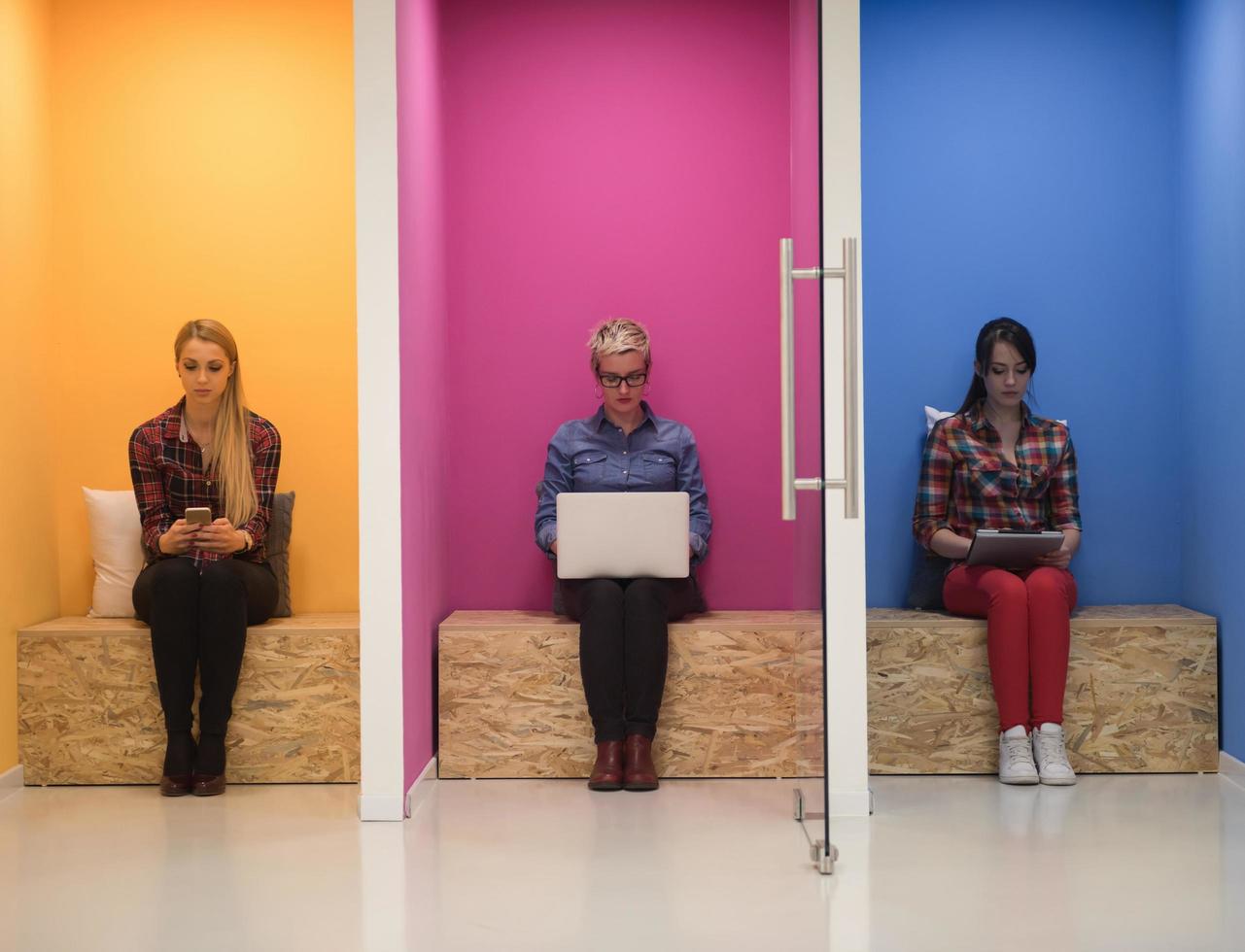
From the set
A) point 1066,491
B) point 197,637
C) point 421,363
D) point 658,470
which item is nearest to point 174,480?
point 197,637

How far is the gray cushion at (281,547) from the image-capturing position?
4.10m

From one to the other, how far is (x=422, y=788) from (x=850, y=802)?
1144 millimetres

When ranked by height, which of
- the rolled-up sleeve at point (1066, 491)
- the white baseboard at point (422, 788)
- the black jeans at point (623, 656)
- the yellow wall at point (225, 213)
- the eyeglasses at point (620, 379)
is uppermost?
the yellow wall at point (225, 213)

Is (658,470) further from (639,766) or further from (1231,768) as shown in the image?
(1231,768)

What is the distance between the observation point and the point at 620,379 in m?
4.05

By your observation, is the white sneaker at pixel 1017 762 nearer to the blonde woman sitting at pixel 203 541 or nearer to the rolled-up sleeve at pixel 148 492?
the blonde woman sitting at pixel 203 541

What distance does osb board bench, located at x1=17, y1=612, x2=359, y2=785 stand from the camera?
381 cm

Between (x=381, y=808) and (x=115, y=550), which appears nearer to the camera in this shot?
(x=381, y=808)

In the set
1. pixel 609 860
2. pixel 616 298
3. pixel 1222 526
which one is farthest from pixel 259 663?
pixel 1222 526

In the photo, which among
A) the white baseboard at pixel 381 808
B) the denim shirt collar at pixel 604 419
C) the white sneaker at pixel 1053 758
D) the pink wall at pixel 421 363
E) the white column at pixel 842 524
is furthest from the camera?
the denim shirt collar at pixel 604 419

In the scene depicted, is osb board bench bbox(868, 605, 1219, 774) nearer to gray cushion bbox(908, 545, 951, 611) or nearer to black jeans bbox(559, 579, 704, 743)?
gray cushion bbox(908, 545, 951, 611)

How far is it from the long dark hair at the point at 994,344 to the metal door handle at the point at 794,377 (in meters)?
Result: 1.26

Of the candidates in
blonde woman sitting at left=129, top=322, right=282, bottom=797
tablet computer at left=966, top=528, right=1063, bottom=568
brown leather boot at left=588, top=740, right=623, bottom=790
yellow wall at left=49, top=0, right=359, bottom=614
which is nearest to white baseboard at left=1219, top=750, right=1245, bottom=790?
tablet computer at left=966, top=528, right=1063, bottom=568

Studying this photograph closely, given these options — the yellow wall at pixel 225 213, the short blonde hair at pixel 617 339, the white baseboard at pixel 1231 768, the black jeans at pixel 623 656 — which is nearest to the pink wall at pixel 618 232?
the short blonde hair at pixel 617 339
